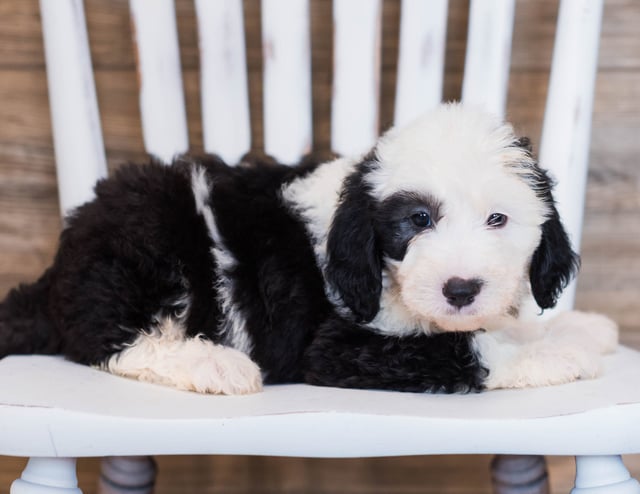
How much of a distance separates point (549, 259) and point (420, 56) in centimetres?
56

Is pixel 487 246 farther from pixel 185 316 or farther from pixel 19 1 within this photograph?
pixel 19 1

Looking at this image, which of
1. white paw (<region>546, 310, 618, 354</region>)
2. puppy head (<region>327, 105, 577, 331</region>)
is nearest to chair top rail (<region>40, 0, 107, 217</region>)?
puppy head (<region>327, 105, 577, 331</region>)

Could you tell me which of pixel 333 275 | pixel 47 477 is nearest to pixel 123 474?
pixel 47 477

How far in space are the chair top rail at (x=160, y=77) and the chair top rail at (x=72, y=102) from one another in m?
0.11

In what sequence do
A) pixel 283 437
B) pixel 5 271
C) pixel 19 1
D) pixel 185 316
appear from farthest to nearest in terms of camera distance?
pixel 5 271, pixel 19 1, pixel 185 316, pixel 283 437

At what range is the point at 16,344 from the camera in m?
1.39

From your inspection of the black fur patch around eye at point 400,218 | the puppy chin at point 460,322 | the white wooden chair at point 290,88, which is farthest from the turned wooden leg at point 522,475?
the black fur patch around eye at point 400,218

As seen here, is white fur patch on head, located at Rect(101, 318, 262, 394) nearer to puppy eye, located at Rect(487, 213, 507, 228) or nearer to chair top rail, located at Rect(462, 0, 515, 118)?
puppy eye, located at Rect(487, 213, 507, 228)

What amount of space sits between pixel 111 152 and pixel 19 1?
→ 42cm

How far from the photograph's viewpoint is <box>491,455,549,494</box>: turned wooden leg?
1345 millimetres

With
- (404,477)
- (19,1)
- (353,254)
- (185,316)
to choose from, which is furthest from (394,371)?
(19,1)

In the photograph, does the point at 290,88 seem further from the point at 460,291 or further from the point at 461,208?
the point at 460,291

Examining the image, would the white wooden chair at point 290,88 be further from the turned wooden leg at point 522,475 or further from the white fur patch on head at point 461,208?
the white fur patch on head at point 461,208

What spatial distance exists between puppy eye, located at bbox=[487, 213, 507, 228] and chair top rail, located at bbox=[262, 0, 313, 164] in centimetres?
57
